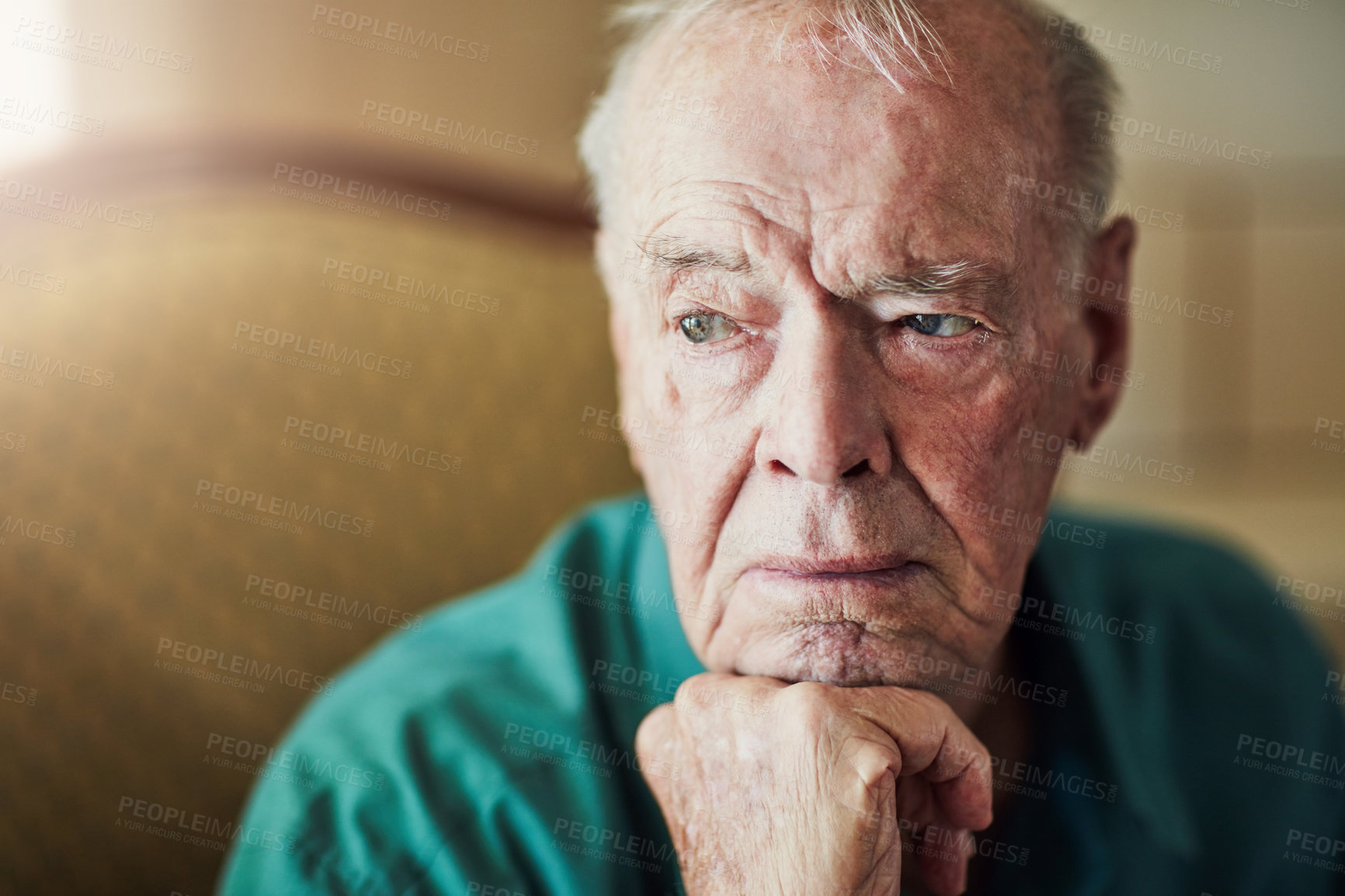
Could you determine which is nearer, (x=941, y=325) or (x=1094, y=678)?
(x=941, y=325)

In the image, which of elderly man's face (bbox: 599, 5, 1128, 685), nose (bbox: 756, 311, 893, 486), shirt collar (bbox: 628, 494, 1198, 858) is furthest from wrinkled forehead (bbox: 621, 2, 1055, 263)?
shirt collar (bbox: 628, 494, 1198, 858)

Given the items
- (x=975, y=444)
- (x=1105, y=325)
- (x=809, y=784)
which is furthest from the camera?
(x=1105, y=325)

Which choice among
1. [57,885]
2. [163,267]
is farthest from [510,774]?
[163,267]

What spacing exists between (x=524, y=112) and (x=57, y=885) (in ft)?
6.84

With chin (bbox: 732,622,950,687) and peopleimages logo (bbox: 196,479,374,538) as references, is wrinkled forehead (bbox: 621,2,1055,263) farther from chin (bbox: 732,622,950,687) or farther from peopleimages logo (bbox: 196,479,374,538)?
peopleimages logo (bbox: 196,479,374,538)

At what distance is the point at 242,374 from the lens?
61.1 inches

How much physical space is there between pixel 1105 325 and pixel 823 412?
477 mm

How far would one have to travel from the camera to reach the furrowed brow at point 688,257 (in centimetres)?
86

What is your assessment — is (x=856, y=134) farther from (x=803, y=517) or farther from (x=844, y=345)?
(x=803, y=517)

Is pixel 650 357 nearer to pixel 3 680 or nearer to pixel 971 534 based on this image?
pixel 971 534

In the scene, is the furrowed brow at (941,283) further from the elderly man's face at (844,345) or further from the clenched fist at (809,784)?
the clenched fist at (809,784)

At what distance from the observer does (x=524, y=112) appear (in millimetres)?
2586

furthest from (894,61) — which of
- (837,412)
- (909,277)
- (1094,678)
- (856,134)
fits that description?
(1094,678)

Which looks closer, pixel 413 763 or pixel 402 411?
pixel 413 763
